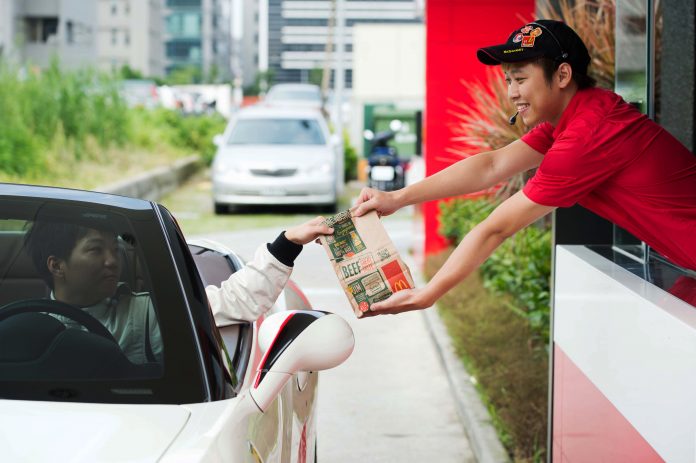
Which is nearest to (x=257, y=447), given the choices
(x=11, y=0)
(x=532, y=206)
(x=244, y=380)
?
(x=244, y=380)

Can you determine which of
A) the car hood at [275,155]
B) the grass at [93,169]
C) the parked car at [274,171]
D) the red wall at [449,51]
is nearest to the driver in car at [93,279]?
the red wall at [449,51]

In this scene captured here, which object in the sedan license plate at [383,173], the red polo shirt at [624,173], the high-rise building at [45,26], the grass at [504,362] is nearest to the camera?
the red polo shirt at [624,173]

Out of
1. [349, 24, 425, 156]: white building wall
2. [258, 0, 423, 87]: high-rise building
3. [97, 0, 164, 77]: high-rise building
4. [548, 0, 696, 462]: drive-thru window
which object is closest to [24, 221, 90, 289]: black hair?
[548, 0, 696, 462]: drive-thru window

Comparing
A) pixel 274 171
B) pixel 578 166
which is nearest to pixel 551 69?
pixel 578 166

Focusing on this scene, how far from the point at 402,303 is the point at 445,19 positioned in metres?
9.12

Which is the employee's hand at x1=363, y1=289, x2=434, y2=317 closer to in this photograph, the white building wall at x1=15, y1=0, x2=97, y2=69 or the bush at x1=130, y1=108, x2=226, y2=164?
the bush at x1=130, y1=108, x2=226, y2=164

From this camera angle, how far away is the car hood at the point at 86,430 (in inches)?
97.8

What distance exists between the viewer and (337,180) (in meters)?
18.8

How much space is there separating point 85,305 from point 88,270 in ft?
0.32

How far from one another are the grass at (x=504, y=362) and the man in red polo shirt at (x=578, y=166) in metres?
2.12

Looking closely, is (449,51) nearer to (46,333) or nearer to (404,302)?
(404,302)

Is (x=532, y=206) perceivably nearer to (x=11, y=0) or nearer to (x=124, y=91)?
(x=124, y=91)

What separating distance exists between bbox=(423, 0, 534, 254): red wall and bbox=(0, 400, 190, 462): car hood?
9.51 m

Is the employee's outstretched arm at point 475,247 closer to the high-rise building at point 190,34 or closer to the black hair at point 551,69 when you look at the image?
the black hair at point 551,69
